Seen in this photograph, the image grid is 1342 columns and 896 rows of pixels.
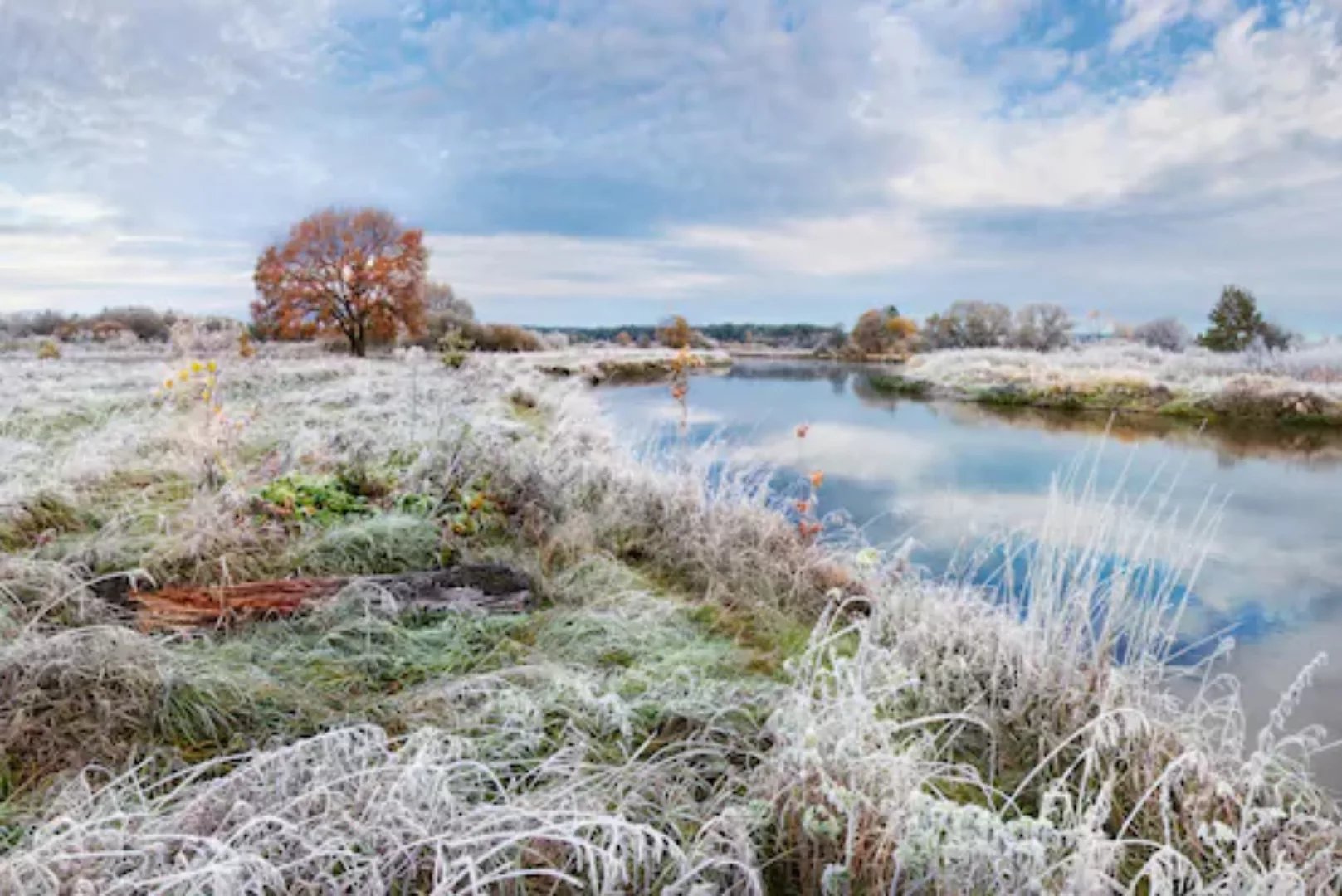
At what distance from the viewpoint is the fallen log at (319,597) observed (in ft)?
9.62

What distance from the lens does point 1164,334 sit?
24.5m

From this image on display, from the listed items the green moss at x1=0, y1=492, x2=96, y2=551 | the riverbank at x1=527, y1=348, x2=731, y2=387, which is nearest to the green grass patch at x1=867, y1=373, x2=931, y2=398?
the riverbank at x1=527, y1=348, x2=731, y2=387

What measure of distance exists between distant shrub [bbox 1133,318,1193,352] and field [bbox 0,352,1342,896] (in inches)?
921

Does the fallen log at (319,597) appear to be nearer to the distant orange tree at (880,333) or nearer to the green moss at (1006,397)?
the green moss at (1006,397)

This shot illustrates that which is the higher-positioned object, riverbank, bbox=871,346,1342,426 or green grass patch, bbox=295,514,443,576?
riverbank, bbox=871,346,1342,426

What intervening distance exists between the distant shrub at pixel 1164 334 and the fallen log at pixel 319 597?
2561cm

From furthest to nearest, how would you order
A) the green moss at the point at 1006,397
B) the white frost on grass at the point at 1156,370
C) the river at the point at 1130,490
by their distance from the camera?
the green moss at the point at 1006,397 < the white frost on grass at the point at 1156,370 < the river at the point at 1130,490

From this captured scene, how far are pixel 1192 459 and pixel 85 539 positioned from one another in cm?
Answer: 959

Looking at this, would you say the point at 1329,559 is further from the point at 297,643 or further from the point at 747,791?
the point at 297,643

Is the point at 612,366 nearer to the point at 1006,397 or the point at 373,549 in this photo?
the point at 1006,397

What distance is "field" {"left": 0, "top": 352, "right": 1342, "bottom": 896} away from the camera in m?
1.58

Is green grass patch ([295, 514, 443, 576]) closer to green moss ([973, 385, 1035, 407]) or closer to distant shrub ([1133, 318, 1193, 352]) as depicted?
green moss ([973, 385, 1035, 407])

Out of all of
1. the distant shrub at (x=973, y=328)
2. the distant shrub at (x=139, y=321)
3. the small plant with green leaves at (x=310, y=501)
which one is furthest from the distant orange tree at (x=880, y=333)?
the small plant with green leaves at (x=310, y=501)

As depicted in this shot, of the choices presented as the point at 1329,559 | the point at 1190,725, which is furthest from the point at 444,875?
the point at 1329,559
